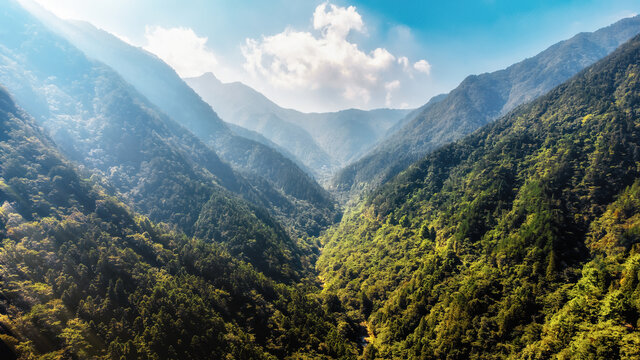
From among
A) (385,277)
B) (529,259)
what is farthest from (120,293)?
(529,259)

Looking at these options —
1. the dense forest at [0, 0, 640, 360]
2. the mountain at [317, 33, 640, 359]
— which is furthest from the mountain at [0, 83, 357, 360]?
the mountain at [317, 33, 640, 359]

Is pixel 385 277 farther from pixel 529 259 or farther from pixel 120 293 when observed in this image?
pixel 120 293

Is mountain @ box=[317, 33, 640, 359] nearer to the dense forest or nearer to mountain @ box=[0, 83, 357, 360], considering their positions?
the dense forest

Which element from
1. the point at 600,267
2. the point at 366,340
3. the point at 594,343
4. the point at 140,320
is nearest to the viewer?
the point at 594,343

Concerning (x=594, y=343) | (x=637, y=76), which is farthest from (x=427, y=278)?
(x=637, y=76)

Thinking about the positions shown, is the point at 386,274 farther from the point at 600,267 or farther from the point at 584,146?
the point at 584,146

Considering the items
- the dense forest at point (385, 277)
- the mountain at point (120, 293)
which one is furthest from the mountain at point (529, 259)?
the mountain at point (120, 293)
